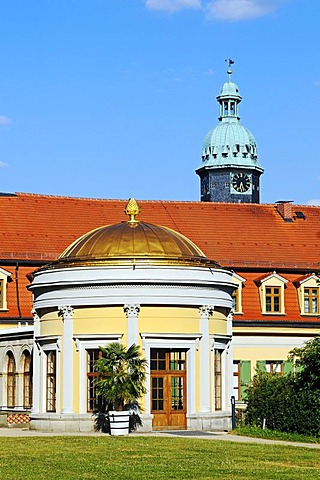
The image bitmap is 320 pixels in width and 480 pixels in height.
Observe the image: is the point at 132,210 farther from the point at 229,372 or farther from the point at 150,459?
the point at 150,459

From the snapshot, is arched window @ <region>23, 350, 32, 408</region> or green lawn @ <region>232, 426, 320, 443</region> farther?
arched window @ <region>23, 350, 32, 408</region>

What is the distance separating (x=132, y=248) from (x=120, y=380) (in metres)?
5.07

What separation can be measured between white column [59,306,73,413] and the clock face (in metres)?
47.4

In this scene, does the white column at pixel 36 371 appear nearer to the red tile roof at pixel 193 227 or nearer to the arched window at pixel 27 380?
the arched window at pixel 27 380

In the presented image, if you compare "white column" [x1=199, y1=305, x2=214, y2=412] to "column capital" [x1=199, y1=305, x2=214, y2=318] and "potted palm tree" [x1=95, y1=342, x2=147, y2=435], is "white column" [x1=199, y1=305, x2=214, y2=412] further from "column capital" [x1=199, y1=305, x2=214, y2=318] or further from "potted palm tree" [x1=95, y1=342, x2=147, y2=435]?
"potted palm tree" [x1=95, y1=342, x2=147, y2=435]

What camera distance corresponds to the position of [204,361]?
4097 centimetres

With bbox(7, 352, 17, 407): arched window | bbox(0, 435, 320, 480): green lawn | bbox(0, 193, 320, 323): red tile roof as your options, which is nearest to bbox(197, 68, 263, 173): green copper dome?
bbox(0, 193, 320, 323): red tile roof

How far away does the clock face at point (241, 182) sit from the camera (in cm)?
8700

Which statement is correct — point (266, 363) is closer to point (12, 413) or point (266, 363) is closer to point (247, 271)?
point (247, 271)

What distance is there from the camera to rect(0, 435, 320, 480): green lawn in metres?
24.9

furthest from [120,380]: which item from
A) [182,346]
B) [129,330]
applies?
[182,346]

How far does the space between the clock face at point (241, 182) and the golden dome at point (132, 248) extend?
4458 cm

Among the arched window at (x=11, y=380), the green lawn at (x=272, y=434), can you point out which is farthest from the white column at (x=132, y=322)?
the arched window at (x=11, y=380)

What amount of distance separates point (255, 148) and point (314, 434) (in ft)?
179
